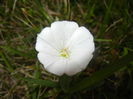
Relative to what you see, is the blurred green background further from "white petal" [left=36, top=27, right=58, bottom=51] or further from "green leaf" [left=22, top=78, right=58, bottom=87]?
"white petal" [left=36, top=27, right=58, bottom=51]

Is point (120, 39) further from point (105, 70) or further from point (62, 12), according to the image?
point (105, 70)

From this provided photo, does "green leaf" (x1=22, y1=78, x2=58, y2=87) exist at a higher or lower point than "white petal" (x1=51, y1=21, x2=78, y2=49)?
lower

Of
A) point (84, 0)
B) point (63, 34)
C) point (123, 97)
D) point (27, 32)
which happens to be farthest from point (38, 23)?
point (123, 97)

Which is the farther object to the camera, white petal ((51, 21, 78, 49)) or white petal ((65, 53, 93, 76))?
white petal ((51, 21, 78, 49))

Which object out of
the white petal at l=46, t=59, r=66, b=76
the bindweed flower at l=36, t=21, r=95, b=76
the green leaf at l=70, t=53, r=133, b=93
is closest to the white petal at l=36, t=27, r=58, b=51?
the bindweed flower at l=36, t=21, r=95, b=76

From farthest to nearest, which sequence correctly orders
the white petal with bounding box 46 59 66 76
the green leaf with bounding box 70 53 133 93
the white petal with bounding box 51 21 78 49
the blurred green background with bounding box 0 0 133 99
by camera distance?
the blurred green background with bounding box 0 0 133 99
the white petal with bounding box 51 21 78 49
the white petal with bounding box 46 59 66 76
the green leaf with bounding box 70 53 133 93
